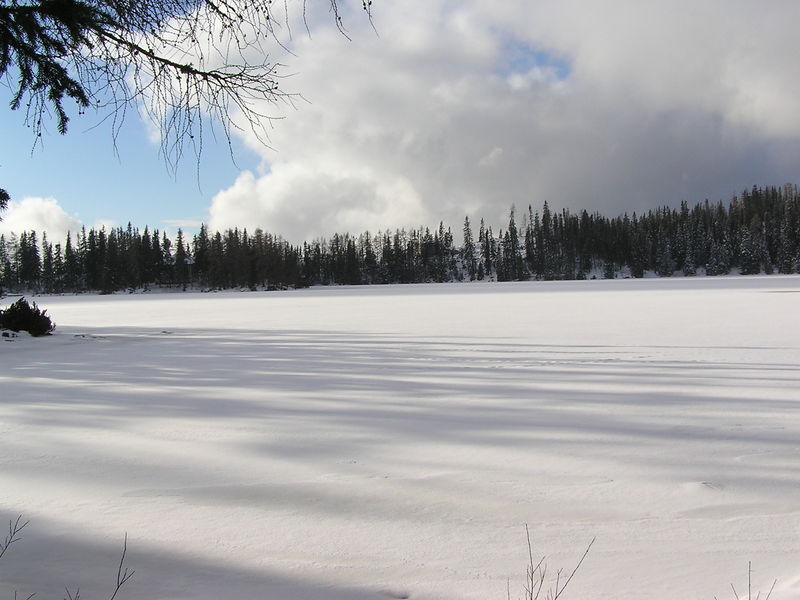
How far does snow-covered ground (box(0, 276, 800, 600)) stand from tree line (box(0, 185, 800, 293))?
7417cm

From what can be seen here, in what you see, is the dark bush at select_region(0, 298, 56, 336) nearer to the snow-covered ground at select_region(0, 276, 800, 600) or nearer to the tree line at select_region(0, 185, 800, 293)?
the snow-covered ground at select_region(0, 276, 800, 600)

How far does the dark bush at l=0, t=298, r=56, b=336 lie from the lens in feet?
36.4

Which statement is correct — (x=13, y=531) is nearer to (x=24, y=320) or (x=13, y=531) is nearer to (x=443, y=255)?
(x=24, y=320)

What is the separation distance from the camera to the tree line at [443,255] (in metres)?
80.1

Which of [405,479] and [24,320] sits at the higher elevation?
[24,320]

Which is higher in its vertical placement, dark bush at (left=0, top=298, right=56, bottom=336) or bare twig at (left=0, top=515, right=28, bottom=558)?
dark bush at (left=0, top=298, right=56, bottom=336)

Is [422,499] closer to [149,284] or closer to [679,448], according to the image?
[679,448]

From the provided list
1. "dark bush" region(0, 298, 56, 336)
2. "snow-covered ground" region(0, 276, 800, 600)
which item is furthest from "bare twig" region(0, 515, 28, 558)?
"dark bush" region(0, 298, 56, 336)

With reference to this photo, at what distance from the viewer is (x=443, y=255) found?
372 ft

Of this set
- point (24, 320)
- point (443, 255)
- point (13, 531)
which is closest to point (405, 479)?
point (13, 531)

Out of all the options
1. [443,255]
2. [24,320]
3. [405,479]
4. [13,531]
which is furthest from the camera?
[443,255]

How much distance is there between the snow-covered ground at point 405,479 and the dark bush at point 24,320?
19.8 ft

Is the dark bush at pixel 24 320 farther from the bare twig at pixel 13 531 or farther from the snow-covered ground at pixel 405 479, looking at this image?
the bare twig at pixel 13 531

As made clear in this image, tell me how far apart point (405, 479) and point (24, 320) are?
1187cm
